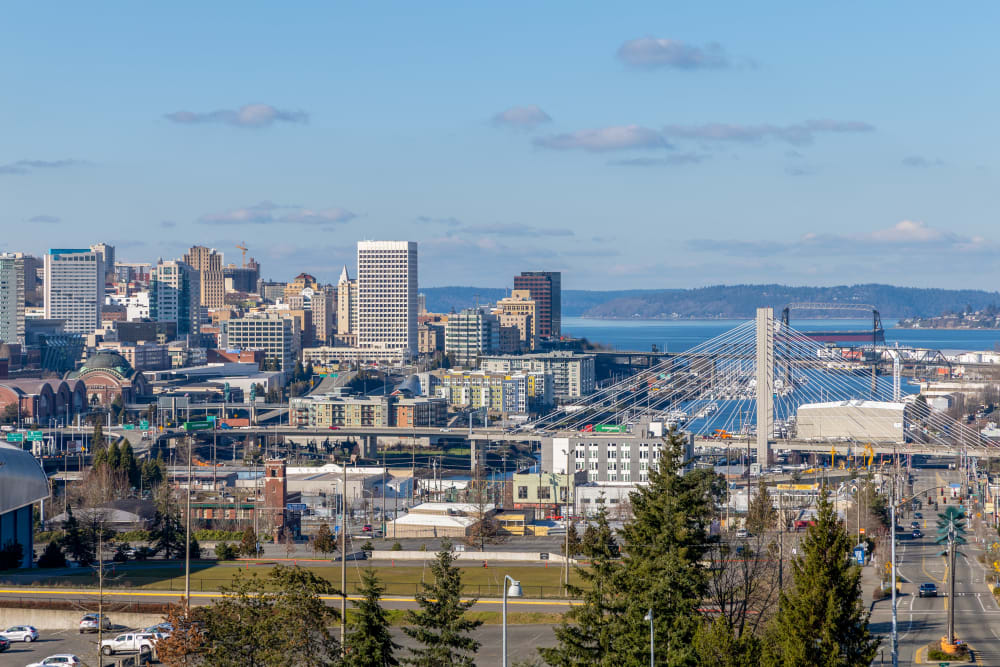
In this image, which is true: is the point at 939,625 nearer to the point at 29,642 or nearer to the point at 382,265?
the point at 29,642

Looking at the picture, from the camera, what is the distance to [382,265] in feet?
555

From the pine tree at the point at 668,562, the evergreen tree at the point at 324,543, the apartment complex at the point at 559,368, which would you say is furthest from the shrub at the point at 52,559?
the apartment complex at the point at 559,368

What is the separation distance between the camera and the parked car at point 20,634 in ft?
79.2

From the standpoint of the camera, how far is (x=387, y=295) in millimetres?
167000

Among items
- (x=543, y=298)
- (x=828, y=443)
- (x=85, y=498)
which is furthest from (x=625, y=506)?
(x=543, y=298)

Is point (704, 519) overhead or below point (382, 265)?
below

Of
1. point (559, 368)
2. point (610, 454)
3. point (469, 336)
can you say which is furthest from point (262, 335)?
point (610, 454)

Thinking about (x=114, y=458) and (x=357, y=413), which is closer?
(x=114, y=458)

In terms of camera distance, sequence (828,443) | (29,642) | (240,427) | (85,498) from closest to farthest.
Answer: (29,642)
(85,498)
(828,443)
(240,427)

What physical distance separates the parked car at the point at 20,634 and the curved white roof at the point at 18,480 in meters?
9.80

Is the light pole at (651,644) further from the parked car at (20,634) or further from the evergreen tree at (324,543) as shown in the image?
the evergreen tree at (324,543)

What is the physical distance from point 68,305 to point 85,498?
119661 mm

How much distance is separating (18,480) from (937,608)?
21.5m

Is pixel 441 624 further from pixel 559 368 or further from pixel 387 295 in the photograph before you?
pixel 387 295
